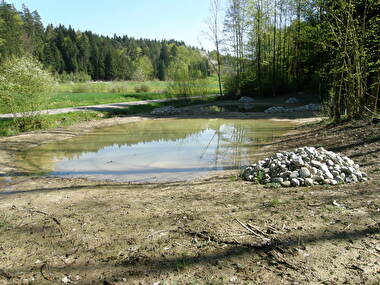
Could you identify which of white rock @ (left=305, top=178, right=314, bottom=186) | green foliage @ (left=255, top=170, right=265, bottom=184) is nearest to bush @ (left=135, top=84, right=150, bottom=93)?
green foliage @ (left=255, top=170, right=265, bottom=184)

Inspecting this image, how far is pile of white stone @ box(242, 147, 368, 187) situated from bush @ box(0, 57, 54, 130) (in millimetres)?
12545

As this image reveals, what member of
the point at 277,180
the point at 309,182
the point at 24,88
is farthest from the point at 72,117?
the point at 309,182

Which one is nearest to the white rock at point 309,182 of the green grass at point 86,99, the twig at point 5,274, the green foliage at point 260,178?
the green foliage at point 260,178

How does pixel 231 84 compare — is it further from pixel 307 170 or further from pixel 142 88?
pixel 307 170

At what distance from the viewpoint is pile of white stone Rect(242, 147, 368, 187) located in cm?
505

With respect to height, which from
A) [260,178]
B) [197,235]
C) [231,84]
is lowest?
[197,235]

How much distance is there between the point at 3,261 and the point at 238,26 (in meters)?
30.7

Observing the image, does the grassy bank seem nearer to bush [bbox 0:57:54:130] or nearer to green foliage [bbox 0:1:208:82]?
bush [bbox 0:57:54:130]

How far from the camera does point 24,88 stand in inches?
539

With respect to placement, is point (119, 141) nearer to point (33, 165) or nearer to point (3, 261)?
point (33, 165)

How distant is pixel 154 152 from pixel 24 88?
8.04 metres

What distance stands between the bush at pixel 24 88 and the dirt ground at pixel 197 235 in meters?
9.77

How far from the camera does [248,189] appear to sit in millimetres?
5141

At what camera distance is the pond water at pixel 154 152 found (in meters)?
8.09
